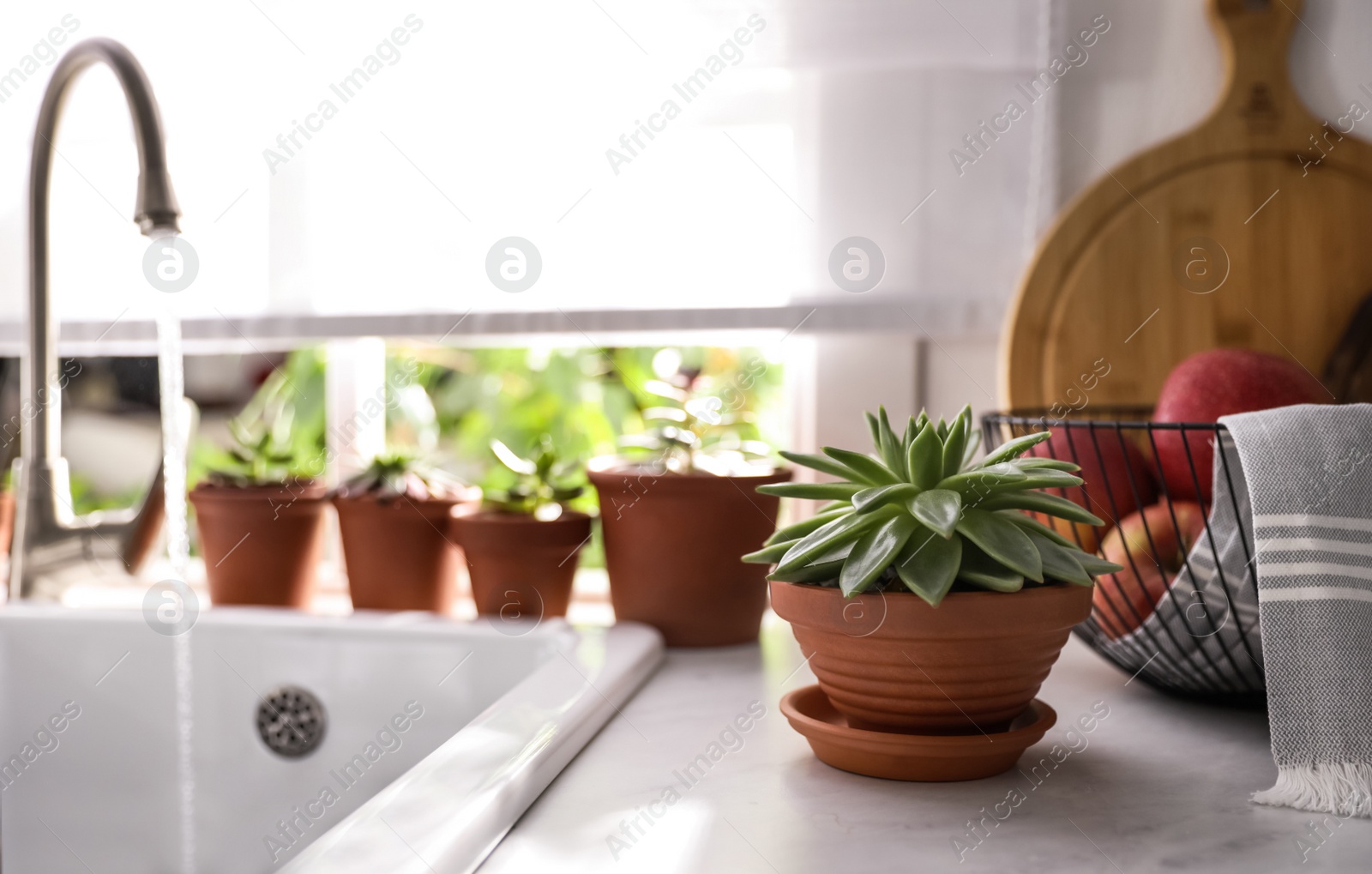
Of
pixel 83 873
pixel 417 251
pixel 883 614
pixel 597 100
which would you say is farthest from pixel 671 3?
pixel 83 873

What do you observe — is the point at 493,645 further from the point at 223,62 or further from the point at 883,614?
the point at 223,62

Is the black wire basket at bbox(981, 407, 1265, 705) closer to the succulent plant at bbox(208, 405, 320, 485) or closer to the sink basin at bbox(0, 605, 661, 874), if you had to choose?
the sink basin at bbox(0, 605, 661, 874)

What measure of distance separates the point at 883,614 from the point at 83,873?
772mm

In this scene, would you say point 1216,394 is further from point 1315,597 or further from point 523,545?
point 523,545

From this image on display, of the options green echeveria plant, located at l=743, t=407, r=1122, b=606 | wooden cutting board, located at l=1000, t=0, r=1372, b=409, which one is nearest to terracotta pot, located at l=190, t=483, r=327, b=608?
green echeveria plant, located at l=743, t=407, r=1122, b=606

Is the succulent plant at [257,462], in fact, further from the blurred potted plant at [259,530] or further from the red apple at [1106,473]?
the red apple at [1106,473]

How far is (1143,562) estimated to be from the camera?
2.35 ft

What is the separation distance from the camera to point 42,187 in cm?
95

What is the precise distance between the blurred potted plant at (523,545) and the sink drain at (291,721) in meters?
0.16

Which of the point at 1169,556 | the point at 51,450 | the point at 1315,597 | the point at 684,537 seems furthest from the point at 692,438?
the point at 51,450

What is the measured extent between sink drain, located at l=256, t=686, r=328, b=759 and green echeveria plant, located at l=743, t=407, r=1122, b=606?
48 centimetres

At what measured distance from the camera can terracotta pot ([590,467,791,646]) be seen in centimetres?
88

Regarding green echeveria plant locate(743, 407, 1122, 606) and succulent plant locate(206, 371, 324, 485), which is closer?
green echeveria plant locate(743, 407, 1122, 606)

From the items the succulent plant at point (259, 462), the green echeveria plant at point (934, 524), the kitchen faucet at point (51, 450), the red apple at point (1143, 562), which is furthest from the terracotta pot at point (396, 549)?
the red apple at point (1143, 562)
